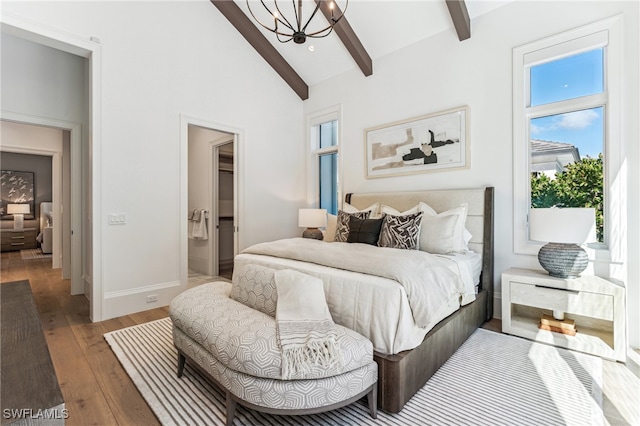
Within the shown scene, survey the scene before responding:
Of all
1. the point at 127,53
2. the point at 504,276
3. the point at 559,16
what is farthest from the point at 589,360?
the point at 127,53

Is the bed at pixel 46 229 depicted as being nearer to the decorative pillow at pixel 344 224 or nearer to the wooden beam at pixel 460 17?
the decorative pillow at pixel 344 224

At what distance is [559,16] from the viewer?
275 centimetres

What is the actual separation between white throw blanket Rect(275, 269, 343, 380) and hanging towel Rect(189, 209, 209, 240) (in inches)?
142

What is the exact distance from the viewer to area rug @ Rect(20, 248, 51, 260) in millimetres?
6582

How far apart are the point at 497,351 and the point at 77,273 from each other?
4817 mm

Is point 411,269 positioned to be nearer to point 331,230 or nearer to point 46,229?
point 331,230

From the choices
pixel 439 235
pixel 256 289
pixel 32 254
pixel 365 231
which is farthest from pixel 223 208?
pixel 32 254

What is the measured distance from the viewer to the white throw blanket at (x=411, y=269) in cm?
174

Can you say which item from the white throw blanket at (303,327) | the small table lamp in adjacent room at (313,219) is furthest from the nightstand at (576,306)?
the small table lamp in adjacent room at (313,219)

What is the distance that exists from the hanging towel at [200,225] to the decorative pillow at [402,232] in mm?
3305

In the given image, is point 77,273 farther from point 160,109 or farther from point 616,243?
point 616,243

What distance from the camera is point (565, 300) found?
7.75 feet

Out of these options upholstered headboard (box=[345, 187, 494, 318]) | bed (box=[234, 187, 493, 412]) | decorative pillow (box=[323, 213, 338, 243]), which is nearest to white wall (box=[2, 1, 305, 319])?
decorative pillow (box=[323, 213, 338, 243])

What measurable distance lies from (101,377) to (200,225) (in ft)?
10.8
